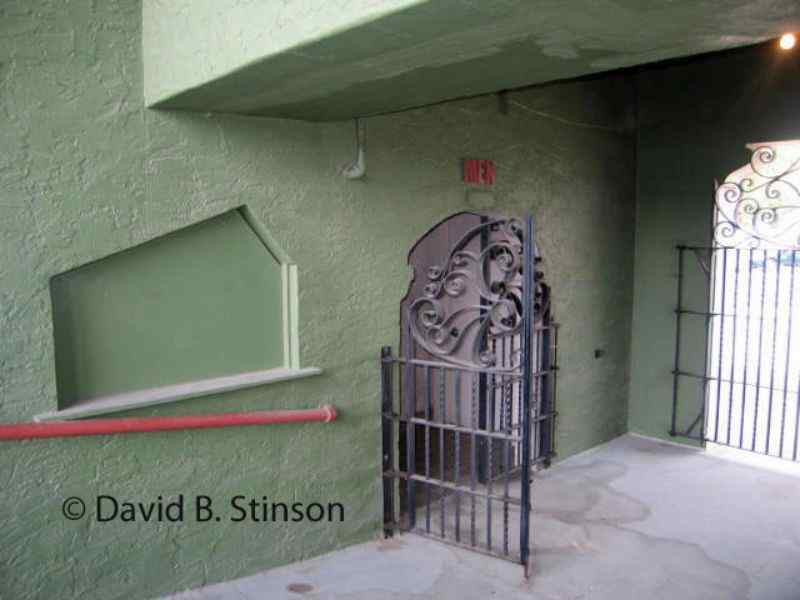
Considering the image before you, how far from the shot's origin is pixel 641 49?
2607 millimetres

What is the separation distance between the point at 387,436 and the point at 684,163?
13.3ft

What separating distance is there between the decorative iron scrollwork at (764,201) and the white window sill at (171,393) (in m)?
4.19

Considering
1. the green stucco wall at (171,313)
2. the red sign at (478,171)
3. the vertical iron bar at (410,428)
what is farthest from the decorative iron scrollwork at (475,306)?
the green stucco wall at (171,313)

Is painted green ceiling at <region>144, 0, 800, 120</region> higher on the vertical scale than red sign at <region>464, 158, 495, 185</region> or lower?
higher

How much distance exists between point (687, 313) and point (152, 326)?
16.5 ft

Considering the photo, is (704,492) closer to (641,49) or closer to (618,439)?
(618,439)

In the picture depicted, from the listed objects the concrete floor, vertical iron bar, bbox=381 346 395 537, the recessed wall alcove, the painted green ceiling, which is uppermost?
the painted green ceiling

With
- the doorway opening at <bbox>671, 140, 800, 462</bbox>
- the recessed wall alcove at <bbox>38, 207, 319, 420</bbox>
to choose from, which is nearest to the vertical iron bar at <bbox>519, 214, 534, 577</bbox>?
the recessed wall alcove at <bbox>38, 207, 319, 420</bbox>

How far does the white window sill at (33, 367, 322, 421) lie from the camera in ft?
11.0

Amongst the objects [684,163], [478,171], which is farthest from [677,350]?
[478,171]

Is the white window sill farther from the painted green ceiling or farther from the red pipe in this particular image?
the painted green ceiling

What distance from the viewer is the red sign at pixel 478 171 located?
507cm

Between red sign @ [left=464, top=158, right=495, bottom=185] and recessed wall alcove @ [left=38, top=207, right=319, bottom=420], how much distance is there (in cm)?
164

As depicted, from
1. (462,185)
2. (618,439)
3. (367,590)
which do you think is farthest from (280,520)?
(618,439)
